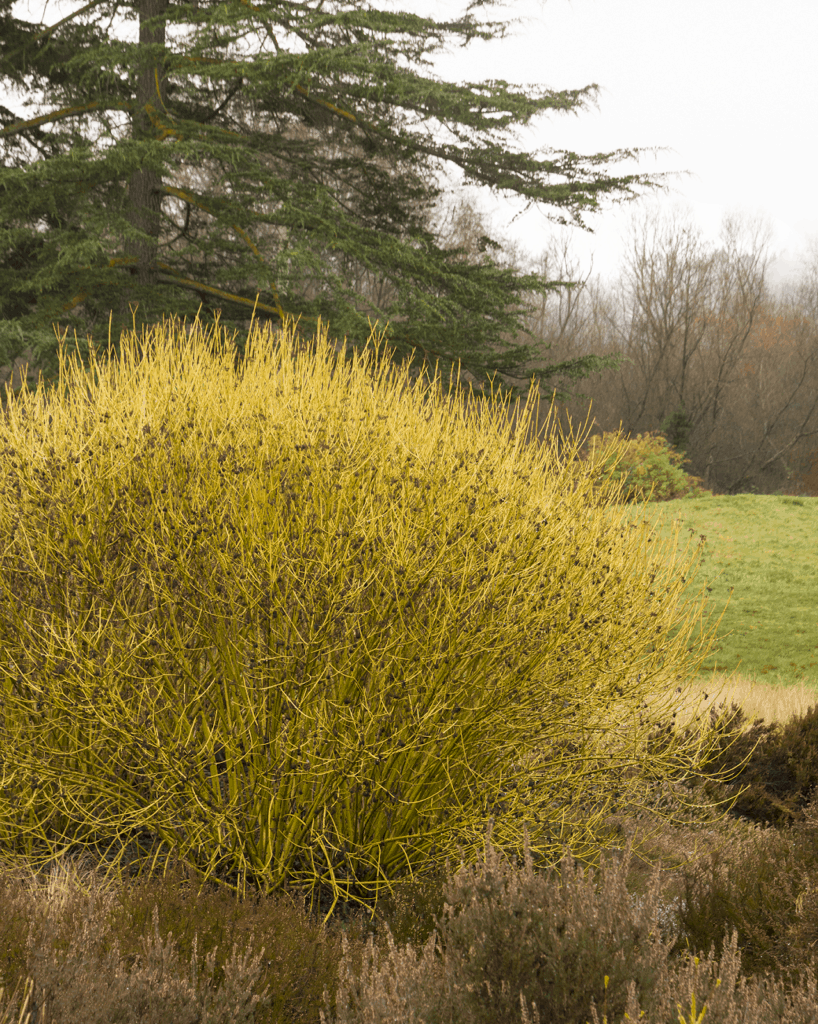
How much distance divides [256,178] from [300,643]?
8.45 m

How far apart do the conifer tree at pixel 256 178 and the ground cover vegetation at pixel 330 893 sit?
18.6 feet

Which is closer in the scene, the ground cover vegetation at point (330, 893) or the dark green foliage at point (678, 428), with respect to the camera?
the ground cover vegetation at point (330, 893)

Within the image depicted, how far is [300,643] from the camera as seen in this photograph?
348 centimetres

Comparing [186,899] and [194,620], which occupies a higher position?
[194,620]

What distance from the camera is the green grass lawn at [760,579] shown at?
425 inches

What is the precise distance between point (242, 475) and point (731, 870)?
334 cm

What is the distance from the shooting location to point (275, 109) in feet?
38.5

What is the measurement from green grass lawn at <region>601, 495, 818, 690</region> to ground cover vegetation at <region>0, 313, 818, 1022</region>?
12.8ft

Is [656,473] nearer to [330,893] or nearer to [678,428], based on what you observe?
[678,428]

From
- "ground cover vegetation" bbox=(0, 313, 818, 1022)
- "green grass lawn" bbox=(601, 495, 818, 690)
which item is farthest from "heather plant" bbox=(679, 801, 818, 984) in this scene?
"green grass lawn" bbox=(601, 495, 818, 690)

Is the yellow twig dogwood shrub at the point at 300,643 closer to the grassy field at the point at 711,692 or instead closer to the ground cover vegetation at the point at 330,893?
the ground cover vegetation at the point at 330,893

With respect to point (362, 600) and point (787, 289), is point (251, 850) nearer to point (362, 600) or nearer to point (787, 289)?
point (362, 600)

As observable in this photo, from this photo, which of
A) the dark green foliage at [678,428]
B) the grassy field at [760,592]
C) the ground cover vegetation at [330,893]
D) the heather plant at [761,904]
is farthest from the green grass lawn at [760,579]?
the dark green foliage at [678,428]

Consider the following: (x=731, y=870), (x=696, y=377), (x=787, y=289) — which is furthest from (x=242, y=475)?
(x=787, y=289)
